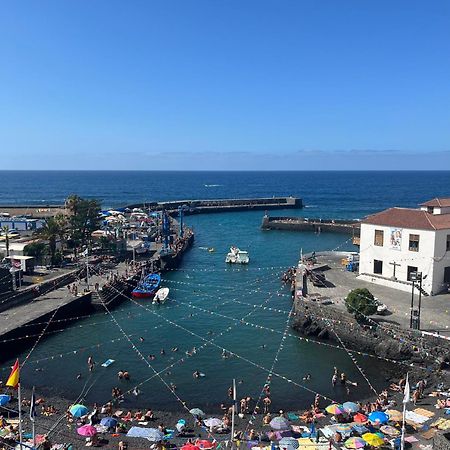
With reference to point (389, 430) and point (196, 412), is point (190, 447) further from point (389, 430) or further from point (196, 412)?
point (389, 430)

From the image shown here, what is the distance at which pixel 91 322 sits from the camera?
43000 mm

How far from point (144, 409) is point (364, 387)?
13.5 m

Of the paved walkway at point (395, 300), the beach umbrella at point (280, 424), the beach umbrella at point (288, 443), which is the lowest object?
the beach umbrella at point (280, 424)

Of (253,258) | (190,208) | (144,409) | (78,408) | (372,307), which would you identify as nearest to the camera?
(78,408)

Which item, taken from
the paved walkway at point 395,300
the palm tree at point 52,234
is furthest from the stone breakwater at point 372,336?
the palm tree at point 52,234

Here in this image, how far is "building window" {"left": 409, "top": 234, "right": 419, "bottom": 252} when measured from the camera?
42656mm

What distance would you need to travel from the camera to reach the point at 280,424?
25.1 meters

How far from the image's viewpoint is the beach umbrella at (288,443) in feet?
74.2

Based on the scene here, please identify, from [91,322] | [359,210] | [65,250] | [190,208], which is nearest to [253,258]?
[65,250]

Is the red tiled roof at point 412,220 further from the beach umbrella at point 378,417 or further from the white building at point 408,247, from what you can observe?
the beach umbrella at point 378,417

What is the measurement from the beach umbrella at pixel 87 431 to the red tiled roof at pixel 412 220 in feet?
99.5

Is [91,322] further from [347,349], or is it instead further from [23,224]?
[23,224]

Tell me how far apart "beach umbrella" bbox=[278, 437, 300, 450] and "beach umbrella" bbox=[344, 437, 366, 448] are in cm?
228

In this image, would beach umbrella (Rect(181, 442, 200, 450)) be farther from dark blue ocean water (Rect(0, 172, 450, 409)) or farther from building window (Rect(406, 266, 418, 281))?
building window (Rect(406, 266, 418, 281))
